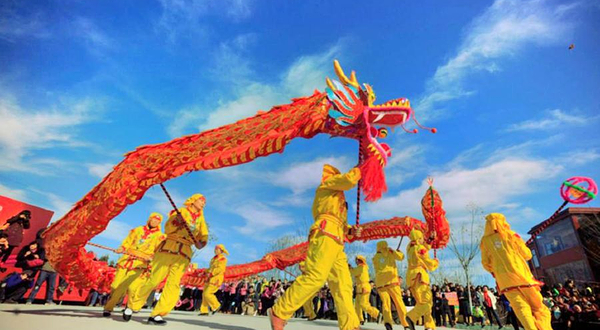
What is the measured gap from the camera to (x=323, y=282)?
3.38 metres

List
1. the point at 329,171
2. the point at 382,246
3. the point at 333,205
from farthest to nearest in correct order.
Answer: the point at 382,246, the point at 329,171, the point at 333,205

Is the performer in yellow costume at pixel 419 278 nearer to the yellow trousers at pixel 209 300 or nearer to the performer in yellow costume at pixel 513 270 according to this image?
the performer in yellow costume at pixel 513 270

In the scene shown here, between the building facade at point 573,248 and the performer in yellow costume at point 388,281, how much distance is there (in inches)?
790

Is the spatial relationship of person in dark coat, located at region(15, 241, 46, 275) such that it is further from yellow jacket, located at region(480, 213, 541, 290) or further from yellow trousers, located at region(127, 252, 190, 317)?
yellow jacket, located at region(480, 213, 541, 290)

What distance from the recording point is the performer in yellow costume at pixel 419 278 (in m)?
6.06

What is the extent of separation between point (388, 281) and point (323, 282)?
3.97 m

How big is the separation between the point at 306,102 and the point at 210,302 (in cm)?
857

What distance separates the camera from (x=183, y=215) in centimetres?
520

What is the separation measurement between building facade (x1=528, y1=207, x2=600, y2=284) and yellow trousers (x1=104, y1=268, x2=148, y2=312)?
24.6 metres

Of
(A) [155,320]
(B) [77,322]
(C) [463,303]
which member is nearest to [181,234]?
(A) [155,320]

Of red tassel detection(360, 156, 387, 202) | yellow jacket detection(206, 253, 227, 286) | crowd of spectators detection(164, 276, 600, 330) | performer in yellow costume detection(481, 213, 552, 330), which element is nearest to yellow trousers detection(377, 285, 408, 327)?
performer in yellow costume detection(481, 213, 552, 330)

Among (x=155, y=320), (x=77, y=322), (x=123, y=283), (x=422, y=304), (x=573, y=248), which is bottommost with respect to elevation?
(x=77, y=322)

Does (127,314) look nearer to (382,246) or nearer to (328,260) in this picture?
(328,260)

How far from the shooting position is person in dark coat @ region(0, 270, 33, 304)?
28.5ft
